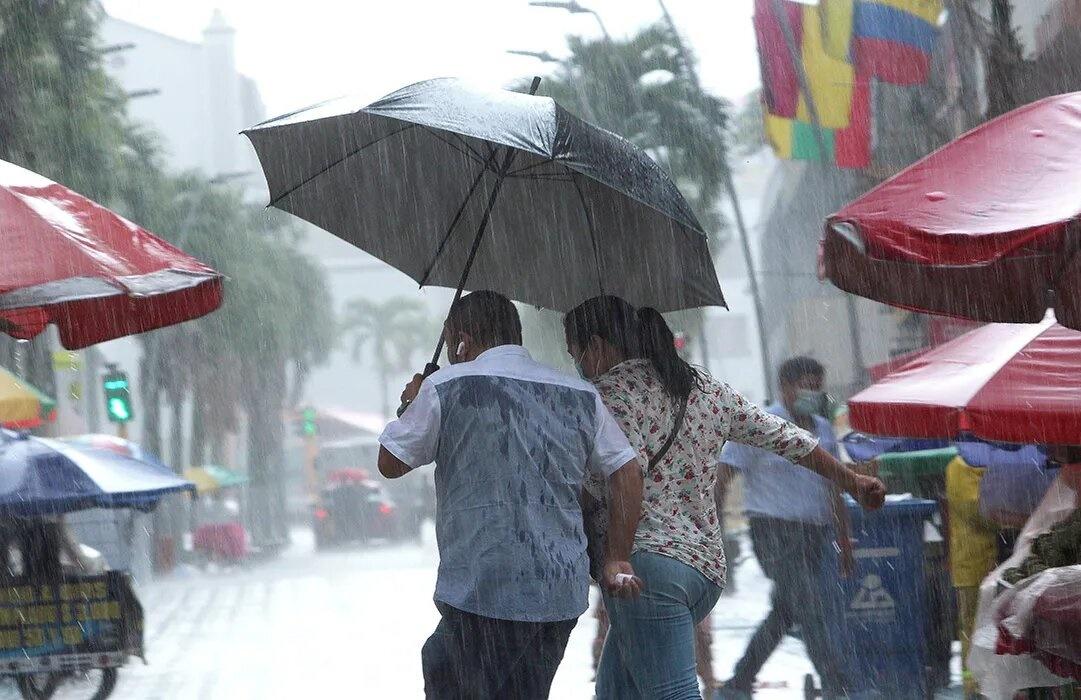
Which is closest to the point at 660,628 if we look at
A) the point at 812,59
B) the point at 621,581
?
the point at 621,581

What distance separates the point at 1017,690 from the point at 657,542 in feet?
4.23

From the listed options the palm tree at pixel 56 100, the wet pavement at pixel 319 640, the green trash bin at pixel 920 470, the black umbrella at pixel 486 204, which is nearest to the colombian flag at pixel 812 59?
the wet pavement at pixel 319 640

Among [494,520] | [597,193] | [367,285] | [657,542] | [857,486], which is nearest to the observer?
[494,520]

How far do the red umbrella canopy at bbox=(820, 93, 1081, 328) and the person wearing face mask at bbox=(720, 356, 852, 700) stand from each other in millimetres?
2435

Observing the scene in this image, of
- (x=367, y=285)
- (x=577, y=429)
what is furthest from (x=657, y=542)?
(x=367, y=285)

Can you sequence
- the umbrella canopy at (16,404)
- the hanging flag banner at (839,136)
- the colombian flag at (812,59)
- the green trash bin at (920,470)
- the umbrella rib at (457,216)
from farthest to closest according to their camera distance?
1. the hanging flag banner at (839,136)
2. the colombian flag at (812,59)
3. the umbrella canopy at (16,404)
4. the green trash bin at (920,470)
5. the umbrella rib at (457,216)

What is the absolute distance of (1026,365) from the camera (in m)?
6.08

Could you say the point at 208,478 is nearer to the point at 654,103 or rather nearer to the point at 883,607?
the point at 654,103

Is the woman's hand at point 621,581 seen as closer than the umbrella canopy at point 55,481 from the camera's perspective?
Yes

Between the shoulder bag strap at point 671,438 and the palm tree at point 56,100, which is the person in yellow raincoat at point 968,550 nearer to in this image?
the shoulder bag strap at point 671,438

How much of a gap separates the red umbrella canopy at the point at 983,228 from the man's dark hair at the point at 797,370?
2.96 metres

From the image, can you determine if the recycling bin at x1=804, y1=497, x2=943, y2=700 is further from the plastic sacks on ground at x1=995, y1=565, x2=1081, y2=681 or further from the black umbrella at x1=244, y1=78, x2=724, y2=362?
the plastic sacks on ground at x1=995, y1=565, x2=1081, y2=681

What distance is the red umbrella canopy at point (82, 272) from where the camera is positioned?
15.0ft

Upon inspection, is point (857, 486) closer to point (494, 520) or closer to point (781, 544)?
point (494, 520)
